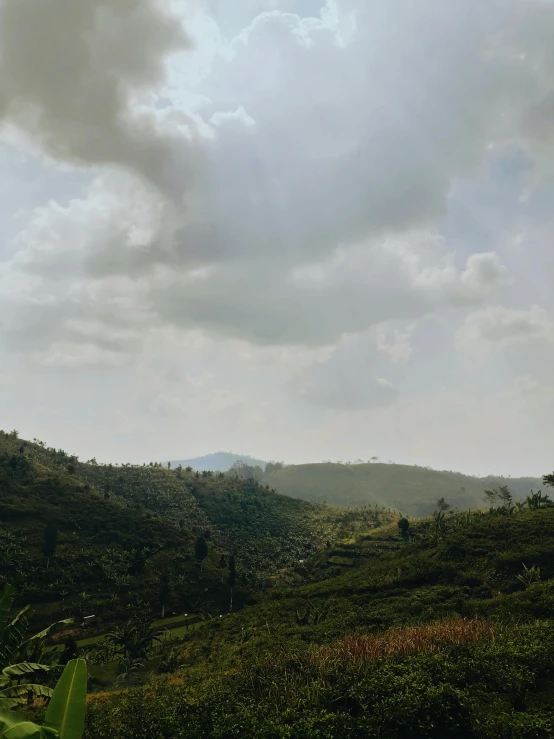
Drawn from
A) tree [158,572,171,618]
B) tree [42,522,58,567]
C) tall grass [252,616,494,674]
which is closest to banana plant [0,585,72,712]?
tall grass [252,616,494,674]

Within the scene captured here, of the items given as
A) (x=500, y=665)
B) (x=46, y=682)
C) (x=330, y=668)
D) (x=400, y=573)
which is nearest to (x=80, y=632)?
(x=46, y=682)

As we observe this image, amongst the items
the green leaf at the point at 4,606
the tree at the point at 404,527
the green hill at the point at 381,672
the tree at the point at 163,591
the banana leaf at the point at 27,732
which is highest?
the banana leaf at the point at 27,732

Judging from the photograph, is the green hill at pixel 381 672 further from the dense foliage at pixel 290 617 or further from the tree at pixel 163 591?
the tree at pixel 163 591

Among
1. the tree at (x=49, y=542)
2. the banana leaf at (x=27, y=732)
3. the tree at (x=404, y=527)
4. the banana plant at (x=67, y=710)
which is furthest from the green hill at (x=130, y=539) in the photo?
the banana leaf at (x=27, y=732)

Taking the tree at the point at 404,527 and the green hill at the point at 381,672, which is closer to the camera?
the green hill at the point at 381,672

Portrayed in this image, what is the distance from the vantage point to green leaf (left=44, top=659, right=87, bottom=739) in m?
8.34

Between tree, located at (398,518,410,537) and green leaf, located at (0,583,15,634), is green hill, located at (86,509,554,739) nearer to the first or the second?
green leaf, located at (0,583,15,634)

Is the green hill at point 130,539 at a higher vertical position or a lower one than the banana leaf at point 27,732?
lower

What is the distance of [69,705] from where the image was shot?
8.49m

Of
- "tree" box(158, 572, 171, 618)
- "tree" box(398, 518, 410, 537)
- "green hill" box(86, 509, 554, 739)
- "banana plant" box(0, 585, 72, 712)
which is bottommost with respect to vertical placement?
"tree" box(158, 572, 171, 618)

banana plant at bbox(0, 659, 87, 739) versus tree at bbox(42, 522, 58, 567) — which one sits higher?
banana plant at bbox(0, 659, 87, 739)

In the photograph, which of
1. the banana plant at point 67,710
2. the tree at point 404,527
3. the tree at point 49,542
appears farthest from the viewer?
the tree at point 404,527

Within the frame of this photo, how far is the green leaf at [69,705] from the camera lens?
834 cm

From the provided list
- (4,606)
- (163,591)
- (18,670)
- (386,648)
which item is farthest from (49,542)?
(386,648)
